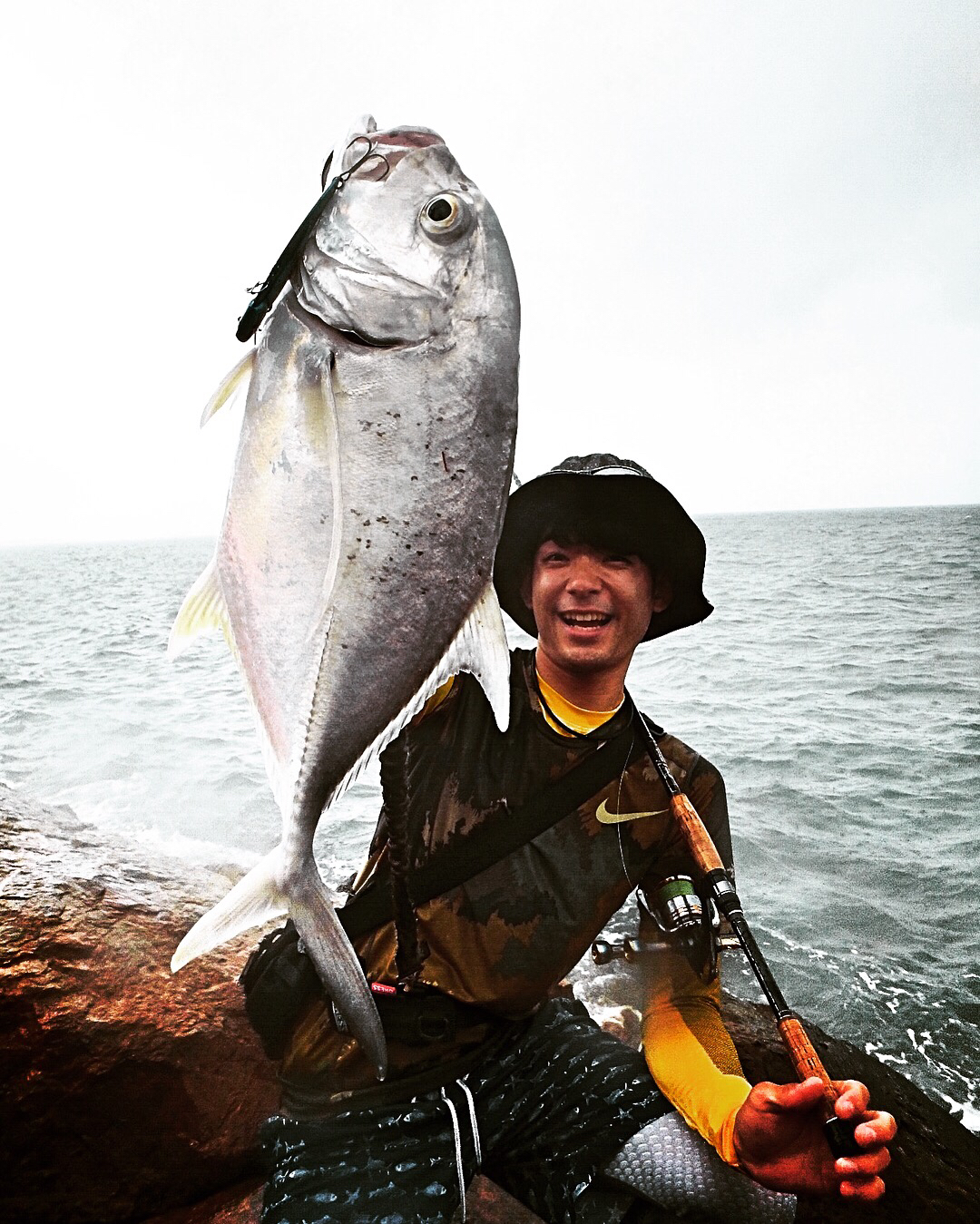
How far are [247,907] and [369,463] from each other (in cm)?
90

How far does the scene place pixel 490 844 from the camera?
7.52 ft

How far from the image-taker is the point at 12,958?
307 cm

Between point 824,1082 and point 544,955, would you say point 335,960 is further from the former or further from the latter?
point 824,1082

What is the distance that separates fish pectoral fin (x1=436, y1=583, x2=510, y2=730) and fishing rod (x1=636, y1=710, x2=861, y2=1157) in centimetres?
126

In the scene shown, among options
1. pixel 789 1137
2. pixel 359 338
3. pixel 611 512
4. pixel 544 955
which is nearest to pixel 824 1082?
pixel 789 1137

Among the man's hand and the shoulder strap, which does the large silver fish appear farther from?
the man's hand

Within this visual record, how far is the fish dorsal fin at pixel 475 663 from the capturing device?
1.42m

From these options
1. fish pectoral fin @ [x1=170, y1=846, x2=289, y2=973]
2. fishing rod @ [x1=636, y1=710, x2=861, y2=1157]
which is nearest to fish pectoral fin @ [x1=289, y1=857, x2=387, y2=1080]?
fish pectoral fin @ [x1=170, y1=846, x2=289, y2=973]

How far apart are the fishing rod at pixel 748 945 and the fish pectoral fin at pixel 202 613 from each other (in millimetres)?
1607

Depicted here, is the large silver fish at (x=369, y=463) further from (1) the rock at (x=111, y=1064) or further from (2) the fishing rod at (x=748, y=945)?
(1) the rock at (x=111, y=1064)

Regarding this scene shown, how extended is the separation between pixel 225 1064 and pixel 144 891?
3.73 ft

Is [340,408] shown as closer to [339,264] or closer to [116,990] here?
[339,264]

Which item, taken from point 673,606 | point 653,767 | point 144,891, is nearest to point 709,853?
point 653,767

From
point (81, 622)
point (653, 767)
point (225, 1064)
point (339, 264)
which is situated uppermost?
point (339, 264)
